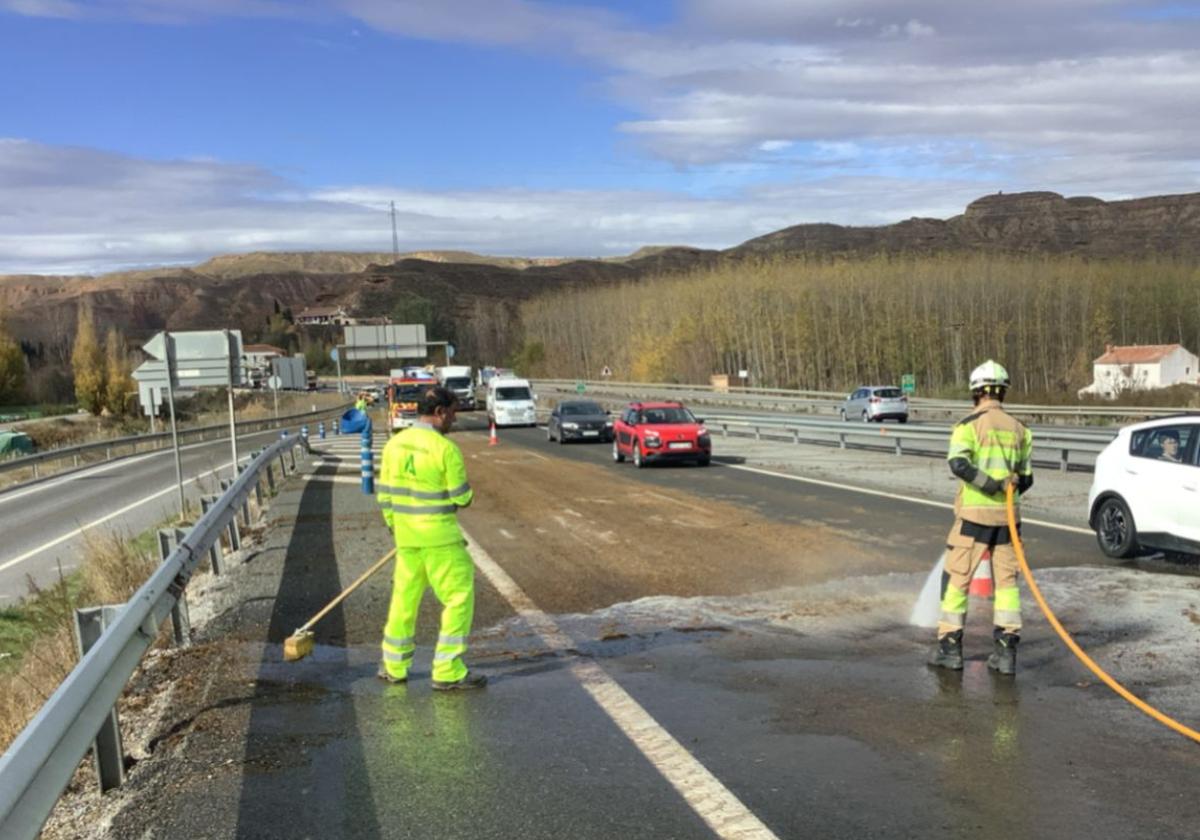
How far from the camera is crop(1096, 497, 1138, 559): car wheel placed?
10.3 metres

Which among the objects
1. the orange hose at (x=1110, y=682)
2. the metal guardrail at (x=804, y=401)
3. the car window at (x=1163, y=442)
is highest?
the car window at (x=1163, y=442)

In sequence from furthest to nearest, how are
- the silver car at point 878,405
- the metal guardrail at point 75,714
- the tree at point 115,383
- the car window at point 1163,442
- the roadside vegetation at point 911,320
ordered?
the roadside vegetation at point 911,320
the tree at point 115,383
the silver car at point 878,405
the car window at point 1163,442
the metal guardrail at point 75,714

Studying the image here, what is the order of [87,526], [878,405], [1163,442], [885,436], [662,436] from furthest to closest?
[878,405]
[885,436]
[662,436]
[87,526]
[1163,442]

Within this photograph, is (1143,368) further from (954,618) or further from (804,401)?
(954,618)

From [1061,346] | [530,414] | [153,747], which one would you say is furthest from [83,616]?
[1061,346]

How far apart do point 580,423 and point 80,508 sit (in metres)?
14.2

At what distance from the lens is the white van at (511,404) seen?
44406 millimetres

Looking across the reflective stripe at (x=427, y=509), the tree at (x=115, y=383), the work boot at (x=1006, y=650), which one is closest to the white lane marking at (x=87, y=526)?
the reflective stripe at (x=427, y=509)

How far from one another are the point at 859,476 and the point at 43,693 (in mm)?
15639

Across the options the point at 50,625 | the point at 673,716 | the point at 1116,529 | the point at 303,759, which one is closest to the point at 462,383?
the point at 50,625

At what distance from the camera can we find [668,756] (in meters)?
5.11

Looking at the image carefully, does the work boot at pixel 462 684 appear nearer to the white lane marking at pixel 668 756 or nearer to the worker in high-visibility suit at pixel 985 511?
the white lane marking at pixel 668 756

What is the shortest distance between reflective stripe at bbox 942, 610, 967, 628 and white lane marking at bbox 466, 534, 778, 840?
79.9 inches

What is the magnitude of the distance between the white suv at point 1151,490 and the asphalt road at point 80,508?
1073 centimetres
